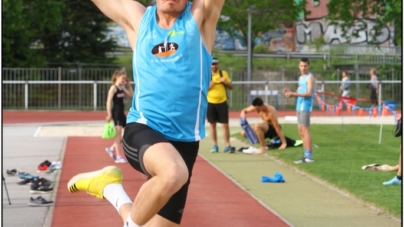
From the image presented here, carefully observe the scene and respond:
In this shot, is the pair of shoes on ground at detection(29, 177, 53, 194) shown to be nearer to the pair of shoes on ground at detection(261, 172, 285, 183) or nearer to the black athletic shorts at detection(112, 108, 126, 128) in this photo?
the pair of shoes on ground at detection(261, 172, 285, 183)

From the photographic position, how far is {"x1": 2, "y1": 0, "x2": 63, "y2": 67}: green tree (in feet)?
108

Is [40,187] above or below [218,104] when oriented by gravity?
below

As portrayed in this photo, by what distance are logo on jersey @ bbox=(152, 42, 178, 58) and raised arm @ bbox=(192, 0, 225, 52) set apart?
278 mm

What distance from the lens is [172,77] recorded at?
5.89 meters

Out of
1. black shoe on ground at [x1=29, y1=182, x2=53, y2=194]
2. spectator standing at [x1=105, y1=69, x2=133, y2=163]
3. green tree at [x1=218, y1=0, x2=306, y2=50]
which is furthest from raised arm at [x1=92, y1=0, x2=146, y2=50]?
green tree at [x1=218, y1=0, x2=306, y2=50]

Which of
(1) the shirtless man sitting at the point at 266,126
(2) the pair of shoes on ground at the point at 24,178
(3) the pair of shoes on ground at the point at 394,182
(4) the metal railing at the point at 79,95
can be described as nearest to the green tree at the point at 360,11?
(4) the metal railing at the point at 79,95

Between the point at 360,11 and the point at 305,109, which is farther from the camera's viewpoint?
the point at 360,11

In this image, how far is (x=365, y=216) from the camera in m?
9.86

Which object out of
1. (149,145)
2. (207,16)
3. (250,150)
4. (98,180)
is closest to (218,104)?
(250,150)

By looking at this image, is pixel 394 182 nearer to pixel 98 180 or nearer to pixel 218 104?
pixel 98 180

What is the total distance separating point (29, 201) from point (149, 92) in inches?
208

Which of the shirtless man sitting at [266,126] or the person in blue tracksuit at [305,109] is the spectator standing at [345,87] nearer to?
the shirtless man sitting at [266,126]

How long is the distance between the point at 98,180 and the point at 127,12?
130 centimetres

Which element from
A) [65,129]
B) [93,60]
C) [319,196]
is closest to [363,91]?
[93,60]
